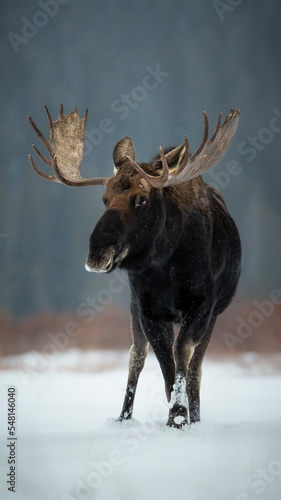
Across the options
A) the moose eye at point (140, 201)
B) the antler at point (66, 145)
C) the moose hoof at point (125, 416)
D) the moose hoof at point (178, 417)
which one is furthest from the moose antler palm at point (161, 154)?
the moose hoof at point (125, 416)

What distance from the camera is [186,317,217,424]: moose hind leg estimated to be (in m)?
5.32

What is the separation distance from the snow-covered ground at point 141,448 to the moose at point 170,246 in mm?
297

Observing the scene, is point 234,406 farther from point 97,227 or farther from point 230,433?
point 97,227

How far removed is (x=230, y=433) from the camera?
5051 millimetres

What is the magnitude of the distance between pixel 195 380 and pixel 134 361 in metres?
0.58

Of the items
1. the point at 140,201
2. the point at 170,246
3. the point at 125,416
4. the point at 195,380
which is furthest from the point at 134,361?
the point at 140,201

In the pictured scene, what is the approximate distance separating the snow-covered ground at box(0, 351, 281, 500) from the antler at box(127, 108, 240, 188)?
170 cm

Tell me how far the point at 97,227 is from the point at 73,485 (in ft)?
5.11

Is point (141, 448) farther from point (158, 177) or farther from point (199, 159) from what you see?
point (199, 159)

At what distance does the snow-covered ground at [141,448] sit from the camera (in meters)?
4.09

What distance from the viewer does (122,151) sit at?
519cm

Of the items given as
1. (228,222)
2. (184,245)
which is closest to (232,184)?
(228,222)

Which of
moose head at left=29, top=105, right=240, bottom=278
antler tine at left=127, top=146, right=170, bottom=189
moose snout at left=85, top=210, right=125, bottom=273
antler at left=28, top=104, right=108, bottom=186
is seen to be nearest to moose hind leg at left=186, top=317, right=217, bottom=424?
moose head at left=29, top=105, right=240, bottom=278

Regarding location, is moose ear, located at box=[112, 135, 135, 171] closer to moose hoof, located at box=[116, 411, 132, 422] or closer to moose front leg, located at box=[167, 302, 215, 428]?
moose front leg, located at box=[167, 302, 215, 428]
